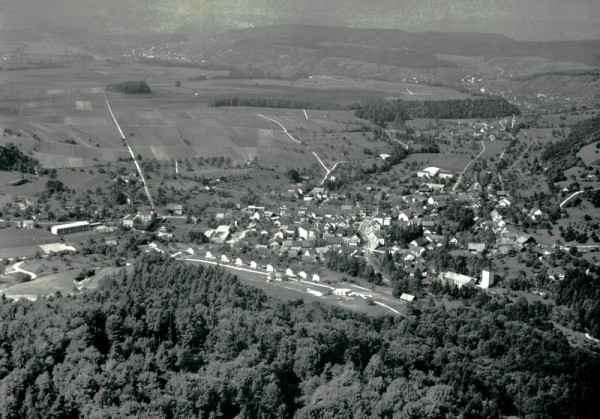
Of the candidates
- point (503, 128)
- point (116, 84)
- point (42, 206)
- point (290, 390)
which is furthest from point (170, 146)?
point (290, 390)

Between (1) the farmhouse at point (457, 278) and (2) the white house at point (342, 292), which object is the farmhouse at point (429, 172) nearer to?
(1) the farmhouse at point (457, 278)

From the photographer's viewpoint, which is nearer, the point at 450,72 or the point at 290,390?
the point at 290,390

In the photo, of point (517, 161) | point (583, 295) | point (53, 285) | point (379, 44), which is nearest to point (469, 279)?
point (583, 295)

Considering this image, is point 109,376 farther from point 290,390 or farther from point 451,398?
point 451,398

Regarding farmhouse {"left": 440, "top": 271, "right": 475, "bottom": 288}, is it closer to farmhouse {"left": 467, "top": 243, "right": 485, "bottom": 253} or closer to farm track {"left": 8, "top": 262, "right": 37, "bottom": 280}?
farmhouse {"left": 467, "top": 243, "right": 485, "bottom": 253}

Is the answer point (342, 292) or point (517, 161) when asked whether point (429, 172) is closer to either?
point (517, 161)

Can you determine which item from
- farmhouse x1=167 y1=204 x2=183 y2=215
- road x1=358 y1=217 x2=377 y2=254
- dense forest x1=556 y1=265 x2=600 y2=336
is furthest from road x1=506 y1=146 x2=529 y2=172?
farmhouse x1=167 y1=204 x2=183 y2=215
